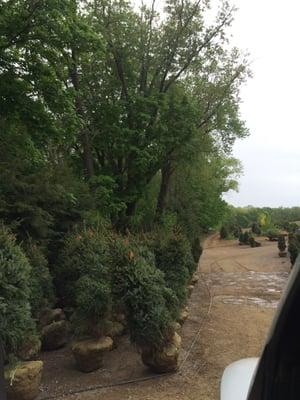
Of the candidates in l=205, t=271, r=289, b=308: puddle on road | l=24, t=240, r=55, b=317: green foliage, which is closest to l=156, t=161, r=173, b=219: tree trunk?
l=205, t=271, r=289, b=308: puddle on road

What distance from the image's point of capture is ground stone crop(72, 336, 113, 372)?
6859mm

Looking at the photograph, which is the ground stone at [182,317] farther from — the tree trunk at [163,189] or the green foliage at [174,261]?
the tree trunk at [163,189]

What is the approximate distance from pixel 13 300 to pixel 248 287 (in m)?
10.5

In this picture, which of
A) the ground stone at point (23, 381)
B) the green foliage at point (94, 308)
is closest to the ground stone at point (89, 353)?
the green foliage at point (94, 308)

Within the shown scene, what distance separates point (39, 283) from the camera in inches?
318

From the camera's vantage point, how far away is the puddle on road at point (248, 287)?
1271 centimetres

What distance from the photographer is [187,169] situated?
25109mm

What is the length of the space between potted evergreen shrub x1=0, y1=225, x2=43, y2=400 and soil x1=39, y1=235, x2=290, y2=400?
0.58 metres

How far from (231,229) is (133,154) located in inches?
1005

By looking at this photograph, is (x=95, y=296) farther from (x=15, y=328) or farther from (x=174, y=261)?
(x=174, y=261)

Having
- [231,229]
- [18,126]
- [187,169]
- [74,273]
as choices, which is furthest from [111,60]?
[231,229]

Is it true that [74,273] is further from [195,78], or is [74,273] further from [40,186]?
[195,78]

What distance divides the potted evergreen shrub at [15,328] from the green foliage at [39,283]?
1697 mm

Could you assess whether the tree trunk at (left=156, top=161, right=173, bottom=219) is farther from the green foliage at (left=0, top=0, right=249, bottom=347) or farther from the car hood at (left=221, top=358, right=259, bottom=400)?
the car hood at (left=221, top=358, right=259, bottom=400)
